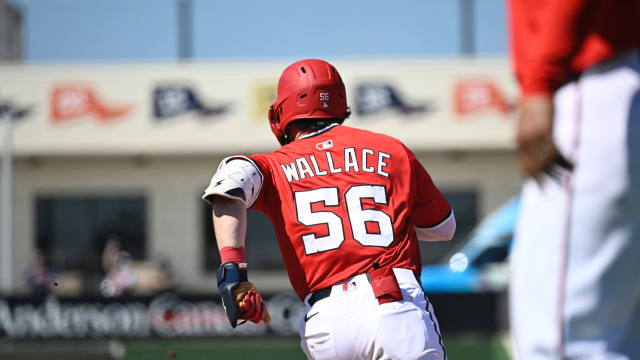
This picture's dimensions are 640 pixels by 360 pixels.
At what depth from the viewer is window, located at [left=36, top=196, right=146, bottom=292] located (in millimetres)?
27938

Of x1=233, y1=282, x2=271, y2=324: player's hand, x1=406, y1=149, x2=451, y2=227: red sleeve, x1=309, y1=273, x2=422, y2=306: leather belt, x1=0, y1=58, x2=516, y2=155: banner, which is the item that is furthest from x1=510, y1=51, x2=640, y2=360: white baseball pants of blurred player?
x1=0, y1=58, x2=516, y2=155: banner

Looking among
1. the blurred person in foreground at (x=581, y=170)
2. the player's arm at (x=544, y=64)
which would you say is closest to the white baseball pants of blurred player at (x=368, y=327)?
the blurred person in foreground at (x=581, y=170)

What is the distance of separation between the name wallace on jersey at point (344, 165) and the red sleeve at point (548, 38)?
1.21 m

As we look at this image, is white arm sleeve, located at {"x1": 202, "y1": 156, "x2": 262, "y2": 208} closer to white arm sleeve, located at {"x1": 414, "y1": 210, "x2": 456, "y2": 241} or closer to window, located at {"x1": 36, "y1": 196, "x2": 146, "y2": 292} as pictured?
white arm sleeve, located at {"x1": 414, "y1": 210, "x2": 456, "y2": 241}

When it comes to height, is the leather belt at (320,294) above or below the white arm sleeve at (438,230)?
below

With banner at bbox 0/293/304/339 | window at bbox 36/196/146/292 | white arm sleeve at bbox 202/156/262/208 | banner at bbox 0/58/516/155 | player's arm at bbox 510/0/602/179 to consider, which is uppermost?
banner at bbox 0/58/516/155

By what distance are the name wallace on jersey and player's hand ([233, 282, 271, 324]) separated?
0.47 metres

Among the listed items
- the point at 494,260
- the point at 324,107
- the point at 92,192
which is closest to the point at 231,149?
the point at 92,192

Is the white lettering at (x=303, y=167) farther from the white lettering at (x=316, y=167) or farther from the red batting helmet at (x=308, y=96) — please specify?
the red batting helmet at (x=308, y=96)

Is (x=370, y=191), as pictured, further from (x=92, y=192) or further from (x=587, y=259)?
(x=92, y=192)

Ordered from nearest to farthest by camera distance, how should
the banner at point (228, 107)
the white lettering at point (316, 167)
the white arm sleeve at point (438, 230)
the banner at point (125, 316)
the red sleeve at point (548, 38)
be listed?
the red sleeve at point (548, 38) < the white lettering at point (316, 167) < the white arm sleeve at point (438, 230) < the banner at point (125, 316) < the banner at point (228, 107)

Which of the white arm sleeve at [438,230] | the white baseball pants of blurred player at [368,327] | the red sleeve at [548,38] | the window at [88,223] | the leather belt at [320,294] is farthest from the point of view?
the window at [88,223]

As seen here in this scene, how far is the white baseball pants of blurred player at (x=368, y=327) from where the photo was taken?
3.00 meters

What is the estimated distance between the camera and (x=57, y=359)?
12.7 metres
